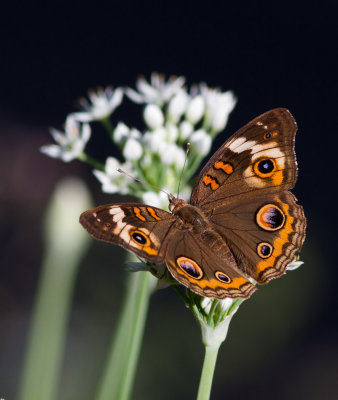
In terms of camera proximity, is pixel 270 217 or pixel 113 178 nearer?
→ pixel 270 217

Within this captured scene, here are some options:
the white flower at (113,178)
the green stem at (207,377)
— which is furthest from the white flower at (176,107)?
the green stem at (207,377)

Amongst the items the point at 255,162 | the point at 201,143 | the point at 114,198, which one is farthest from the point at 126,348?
the point at 114,198

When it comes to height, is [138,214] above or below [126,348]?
above

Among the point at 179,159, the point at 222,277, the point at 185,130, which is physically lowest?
the point at 222,277

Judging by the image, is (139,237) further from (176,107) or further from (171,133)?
(176,107)

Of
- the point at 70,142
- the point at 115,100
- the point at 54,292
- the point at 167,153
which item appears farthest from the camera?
the point at 115,100

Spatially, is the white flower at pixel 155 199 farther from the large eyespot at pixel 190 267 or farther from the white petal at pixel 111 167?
the large eyespot at pixel 190 267
